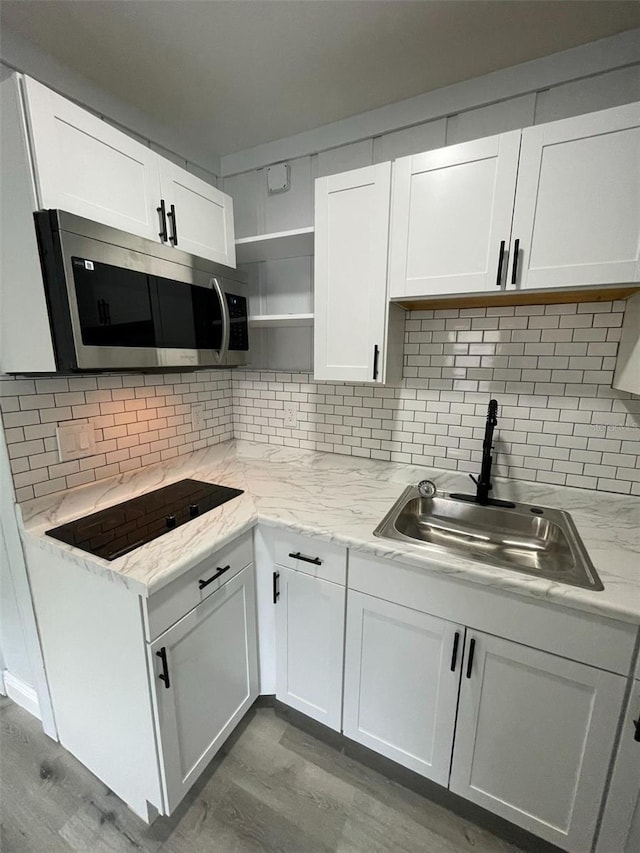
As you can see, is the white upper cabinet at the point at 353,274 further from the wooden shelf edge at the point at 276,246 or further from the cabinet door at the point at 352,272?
the wooden shelf edge at the point at 276,246

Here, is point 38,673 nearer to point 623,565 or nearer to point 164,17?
point 623,565

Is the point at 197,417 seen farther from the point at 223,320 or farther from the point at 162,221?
the point at 162,221

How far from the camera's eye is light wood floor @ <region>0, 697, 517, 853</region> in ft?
3.75

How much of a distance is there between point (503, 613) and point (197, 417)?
5.25 feet

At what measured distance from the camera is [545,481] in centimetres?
149

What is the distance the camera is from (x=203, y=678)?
1.20 metres

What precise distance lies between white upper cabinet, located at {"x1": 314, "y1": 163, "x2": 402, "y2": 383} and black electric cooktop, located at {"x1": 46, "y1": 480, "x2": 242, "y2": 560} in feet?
2.44

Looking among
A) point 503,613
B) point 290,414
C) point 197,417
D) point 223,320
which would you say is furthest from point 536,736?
point 197,417

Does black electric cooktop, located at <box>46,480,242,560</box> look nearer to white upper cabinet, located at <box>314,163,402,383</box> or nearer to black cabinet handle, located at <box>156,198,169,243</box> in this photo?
white upper cabinet, located at <box>314,163,402,383</box>

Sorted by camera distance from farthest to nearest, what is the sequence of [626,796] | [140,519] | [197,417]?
[197,417] < [140,519] < [626,796]

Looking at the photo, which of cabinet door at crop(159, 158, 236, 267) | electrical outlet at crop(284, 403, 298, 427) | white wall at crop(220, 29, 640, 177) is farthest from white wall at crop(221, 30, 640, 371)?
cabinet door at crop(159, 158, 236, 267)

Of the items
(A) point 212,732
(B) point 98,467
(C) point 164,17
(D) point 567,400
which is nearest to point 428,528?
(D) point 567,400

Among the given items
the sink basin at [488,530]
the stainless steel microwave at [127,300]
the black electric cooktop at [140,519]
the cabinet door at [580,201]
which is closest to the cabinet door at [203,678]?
the black electric cooktop at [140,519]

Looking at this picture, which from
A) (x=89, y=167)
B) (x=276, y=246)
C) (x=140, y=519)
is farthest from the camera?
(x=276, y=246)
